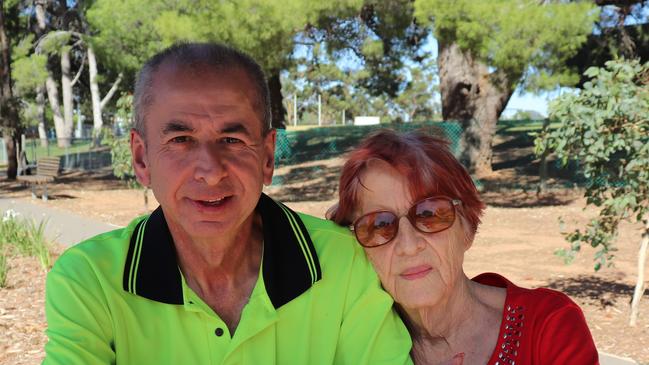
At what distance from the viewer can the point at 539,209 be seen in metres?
14.1

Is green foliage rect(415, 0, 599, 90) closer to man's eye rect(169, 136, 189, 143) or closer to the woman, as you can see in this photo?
the woman

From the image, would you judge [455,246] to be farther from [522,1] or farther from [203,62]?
[522,1]

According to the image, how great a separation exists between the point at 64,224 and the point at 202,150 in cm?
1058

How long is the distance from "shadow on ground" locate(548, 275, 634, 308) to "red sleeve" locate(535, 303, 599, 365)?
4.88 m

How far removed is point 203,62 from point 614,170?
198 inches

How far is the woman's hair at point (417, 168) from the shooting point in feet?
6.81

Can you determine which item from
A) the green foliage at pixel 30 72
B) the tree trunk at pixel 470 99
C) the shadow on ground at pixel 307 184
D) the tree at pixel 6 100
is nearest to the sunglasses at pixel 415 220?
the shadow on ground at pixel 307 184

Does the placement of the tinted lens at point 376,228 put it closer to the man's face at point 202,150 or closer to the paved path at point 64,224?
the man's face at point 202,150

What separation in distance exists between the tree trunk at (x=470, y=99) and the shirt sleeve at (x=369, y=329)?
15.0m

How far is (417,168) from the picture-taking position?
2.07 meters

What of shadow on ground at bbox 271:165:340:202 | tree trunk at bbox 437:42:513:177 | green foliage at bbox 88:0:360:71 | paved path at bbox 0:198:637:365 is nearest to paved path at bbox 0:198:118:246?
paved path at bbox 0:198:637:365

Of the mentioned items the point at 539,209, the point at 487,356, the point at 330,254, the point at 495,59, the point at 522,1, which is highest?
the point at 522,1

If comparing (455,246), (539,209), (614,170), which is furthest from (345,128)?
(455,246)

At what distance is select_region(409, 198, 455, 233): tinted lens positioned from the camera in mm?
2059
